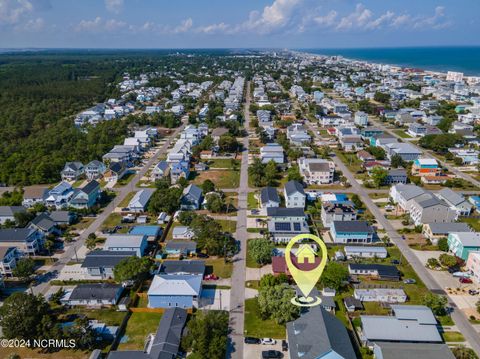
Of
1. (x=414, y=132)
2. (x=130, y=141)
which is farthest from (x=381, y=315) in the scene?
(x=414, y=132)

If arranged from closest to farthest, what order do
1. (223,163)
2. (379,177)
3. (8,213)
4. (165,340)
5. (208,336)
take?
(208,336) < (165,340) < (8,213) < (379,177) < (223,163)

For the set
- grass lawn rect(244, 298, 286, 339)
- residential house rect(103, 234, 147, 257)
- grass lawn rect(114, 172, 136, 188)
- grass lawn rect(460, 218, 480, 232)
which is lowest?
grass lawn rect(114, 172, 136, 188)

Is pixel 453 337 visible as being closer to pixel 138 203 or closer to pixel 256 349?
pixel 256 349

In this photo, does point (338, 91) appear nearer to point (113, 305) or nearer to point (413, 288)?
point (413, 288)

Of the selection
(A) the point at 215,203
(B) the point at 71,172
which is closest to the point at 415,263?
(A) the point at 215,203

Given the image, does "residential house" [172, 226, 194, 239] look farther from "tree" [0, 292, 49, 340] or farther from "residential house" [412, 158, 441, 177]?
"residential house" [412, 158, 441, 177]

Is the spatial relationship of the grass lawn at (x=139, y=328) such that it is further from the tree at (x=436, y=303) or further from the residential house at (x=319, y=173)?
the residential house at (x=319, y=173)

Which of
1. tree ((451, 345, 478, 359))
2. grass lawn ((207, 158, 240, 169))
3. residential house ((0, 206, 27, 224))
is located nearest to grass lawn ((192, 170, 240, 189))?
grass lawn ((207, 158, 240, 169))
